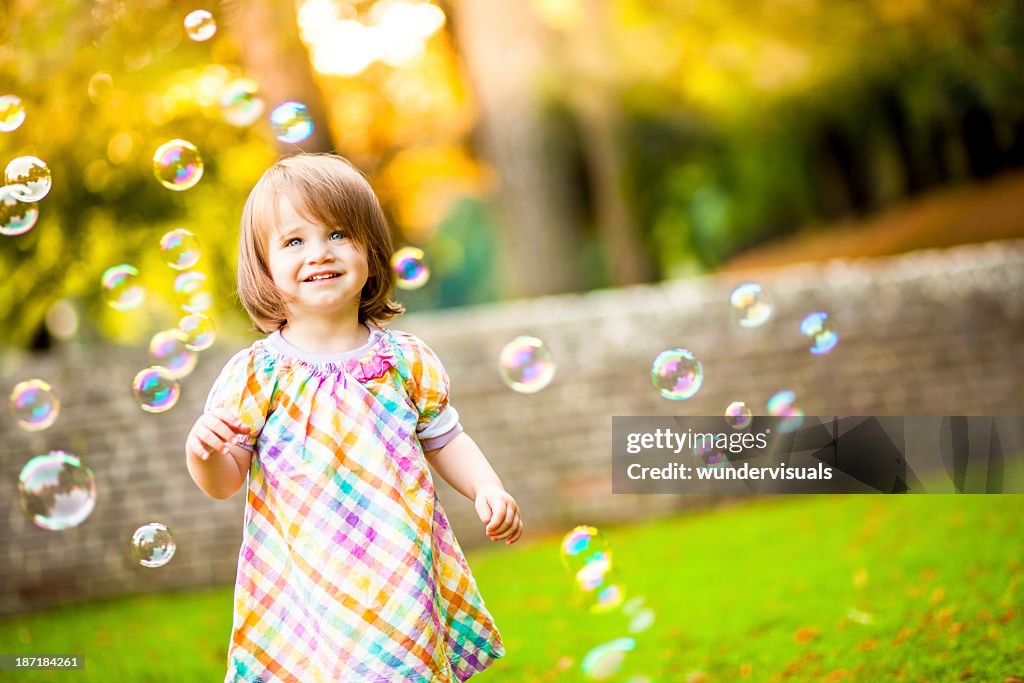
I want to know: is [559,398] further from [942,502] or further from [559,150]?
[559,150]

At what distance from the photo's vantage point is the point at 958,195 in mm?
13938

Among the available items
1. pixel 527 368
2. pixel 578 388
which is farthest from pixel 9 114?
pixel 578 388

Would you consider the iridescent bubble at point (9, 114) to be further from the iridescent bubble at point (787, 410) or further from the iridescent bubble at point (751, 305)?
the iridescent bubble at point (787, 410)

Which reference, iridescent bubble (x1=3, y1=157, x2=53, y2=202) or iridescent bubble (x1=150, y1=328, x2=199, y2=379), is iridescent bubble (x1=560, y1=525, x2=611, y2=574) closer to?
iridescent bubble (x1=150, y1=328, x2=199, y2=379)

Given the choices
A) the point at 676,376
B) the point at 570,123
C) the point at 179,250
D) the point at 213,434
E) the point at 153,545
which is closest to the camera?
the point at 213,434

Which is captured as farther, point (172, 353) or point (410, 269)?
point (172, 353)

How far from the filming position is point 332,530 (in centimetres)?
209

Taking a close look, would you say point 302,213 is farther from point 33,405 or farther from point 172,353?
point 33,405

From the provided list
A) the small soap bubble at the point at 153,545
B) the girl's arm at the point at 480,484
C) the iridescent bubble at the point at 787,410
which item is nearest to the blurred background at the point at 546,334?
the iridescent bubble at the point at 787,410

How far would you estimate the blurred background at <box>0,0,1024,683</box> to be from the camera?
4.29 meters

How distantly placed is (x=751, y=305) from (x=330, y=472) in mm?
2872

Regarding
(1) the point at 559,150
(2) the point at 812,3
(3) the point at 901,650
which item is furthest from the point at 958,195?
(3) the point at 901,650

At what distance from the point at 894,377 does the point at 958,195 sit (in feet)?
24.3

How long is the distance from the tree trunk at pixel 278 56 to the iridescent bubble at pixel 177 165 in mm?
3972
